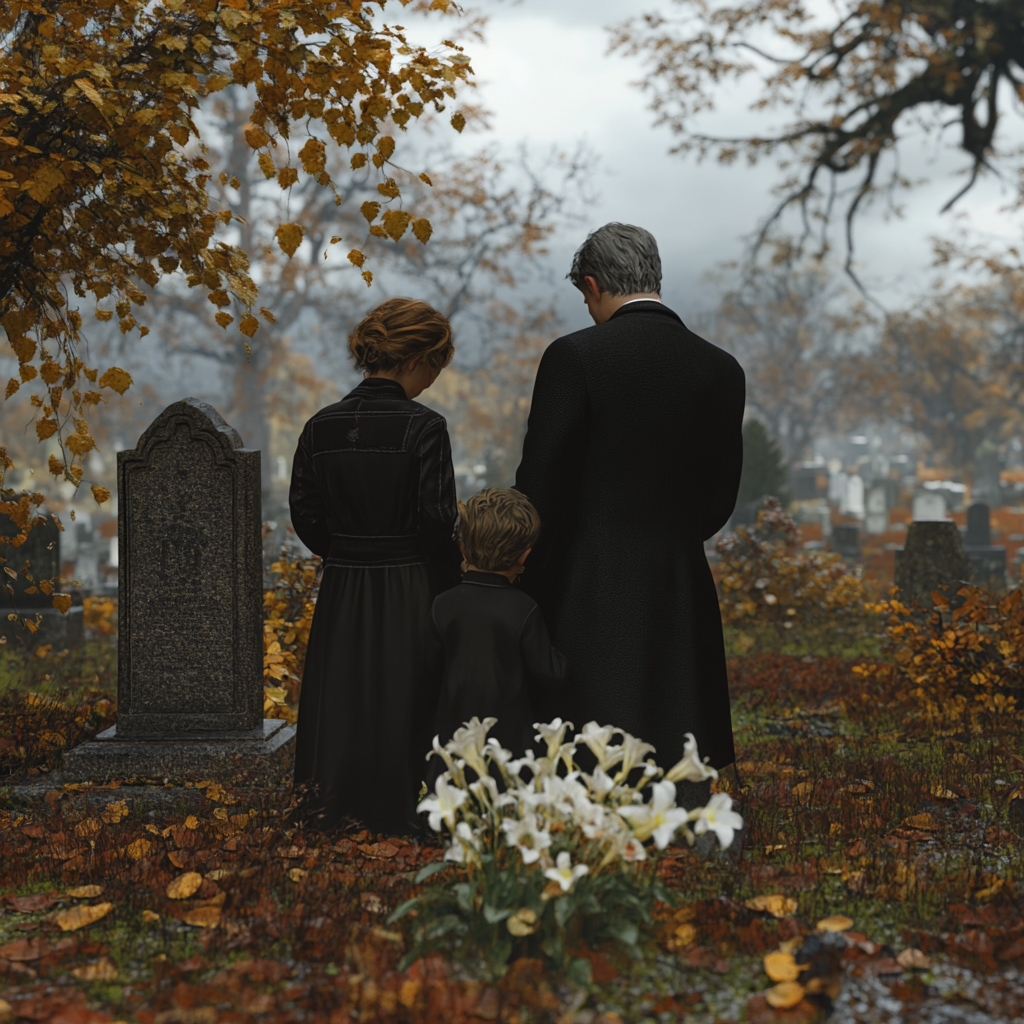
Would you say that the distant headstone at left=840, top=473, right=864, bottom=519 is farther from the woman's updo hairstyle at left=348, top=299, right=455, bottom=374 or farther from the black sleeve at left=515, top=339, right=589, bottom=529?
the black sleeve at left=515, top=339, right=589, bottom=529

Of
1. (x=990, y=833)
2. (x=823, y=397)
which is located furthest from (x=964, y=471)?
(x=990, y=833)

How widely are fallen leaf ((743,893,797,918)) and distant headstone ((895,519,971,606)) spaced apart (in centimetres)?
693

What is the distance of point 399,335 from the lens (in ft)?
12.0

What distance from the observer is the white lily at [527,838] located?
2.49 meters

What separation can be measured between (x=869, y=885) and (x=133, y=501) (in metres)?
3.53

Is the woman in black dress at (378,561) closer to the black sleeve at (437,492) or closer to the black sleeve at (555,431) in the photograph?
the black sleeve at (437,492)

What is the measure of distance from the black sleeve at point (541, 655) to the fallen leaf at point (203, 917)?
116 centimetres

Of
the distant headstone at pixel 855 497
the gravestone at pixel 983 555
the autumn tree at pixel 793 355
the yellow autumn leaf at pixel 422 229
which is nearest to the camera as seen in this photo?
the yellow autumn leaf at pixel 422 229

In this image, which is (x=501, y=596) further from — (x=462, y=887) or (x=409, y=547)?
(x=462, y=887)

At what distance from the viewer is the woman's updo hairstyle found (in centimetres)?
367

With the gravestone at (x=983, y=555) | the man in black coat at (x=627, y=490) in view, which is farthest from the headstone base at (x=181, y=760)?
the gravestone at (x=983, y=555)

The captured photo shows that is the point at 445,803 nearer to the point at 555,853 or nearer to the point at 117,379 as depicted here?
the point at 555,853

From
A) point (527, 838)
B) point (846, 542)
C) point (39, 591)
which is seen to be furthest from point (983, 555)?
point (527, 838)

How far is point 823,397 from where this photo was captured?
1529 inches
